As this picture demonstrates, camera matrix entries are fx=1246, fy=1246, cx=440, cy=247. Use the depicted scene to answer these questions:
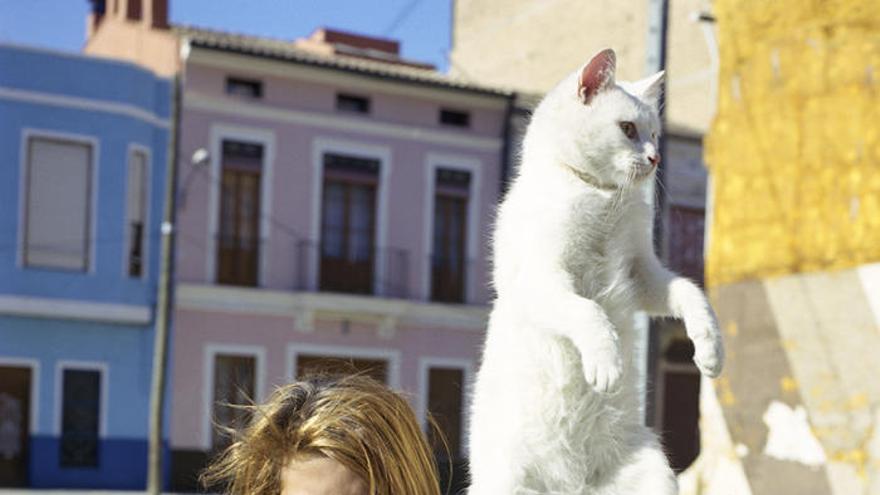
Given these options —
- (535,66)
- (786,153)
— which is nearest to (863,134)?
(786,153)

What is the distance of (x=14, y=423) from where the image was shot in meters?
19.3

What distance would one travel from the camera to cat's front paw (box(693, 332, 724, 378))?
2.29 m

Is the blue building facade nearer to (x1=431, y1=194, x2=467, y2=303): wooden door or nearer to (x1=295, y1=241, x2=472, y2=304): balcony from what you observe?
(x1=295, y1=241, x2=472, y2=304): balcony

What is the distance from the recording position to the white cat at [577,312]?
222 centimetres

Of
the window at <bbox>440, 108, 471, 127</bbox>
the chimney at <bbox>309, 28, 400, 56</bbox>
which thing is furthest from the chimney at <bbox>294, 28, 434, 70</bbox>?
the window at <bbox>440, 108, 471, 127</bbox>

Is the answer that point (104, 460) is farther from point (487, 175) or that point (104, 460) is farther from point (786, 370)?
point (786, 370)

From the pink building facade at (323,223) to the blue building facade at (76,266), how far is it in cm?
70

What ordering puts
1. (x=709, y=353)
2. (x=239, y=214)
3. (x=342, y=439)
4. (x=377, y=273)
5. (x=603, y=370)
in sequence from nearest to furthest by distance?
(x=342, y=439), (x=603, y=370), (x=709, y=353), (x=239, y=214), (x=377, y=273)

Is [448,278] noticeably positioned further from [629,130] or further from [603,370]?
[603,370]

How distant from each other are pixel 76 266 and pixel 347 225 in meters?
4.69

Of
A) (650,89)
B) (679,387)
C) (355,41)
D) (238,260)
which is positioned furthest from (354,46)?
(650,89)

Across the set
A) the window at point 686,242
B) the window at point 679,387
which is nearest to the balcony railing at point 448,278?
the window at point 686,242

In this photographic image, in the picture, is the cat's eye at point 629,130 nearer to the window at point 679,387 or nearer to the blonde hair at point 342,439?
the blonde hair at point 342,439

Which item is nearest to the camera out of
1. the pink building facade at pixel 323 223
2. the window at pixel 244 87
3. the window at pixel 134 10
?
the pink building facade at pixel 323 223
